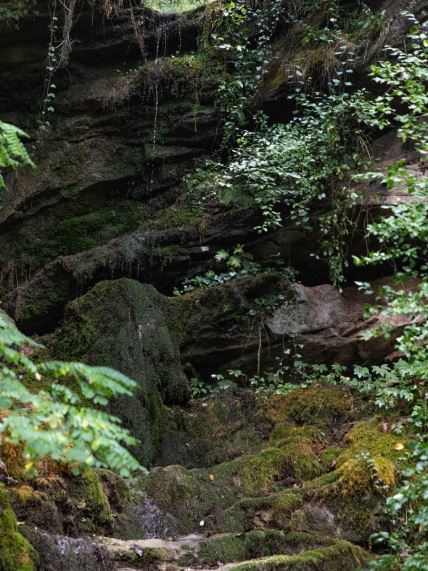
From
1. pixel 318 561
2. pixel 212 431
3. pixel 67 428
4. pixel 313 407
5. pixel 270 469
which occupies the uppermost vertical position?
pixel 67 428

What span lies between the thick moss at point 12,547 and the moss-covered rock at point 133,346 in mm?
2869

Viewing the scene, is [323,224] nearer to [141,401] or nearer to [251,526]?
[141,401]

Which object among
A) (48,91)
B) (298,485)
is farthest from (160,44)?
(298,485)

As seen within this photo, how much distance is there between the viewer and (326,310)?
8.80 meters

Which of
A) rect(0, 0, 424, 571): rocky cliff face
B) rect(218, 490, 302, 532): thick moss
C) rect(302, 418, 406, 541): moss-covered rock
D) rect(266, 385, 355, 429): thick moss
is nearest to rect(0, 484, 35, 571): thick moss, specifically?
rect(0, 0, 424, 571): rocky cliff face

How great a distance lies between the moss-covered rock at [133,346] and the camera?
6.68 m

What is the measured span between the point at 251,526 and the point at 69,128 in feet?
25.6

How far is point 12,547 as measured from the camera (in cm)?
346

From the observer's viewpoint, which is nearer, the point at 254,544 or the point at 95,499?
the point at 95,499

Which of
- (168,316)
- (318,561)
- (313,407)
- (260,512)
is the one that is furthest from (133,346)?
(318,561)

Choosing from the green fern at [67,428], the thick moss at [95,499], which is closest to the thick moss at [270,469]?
the thick moss at [95,499]

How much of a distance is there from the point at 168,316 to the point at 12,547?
5.07 m

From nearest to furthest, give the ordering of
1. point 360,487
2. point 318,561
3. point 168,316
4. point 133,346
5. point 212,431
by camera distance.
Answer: point 318,561 → point 360,487 → point 133,346 → point 212,431 → point 168,316

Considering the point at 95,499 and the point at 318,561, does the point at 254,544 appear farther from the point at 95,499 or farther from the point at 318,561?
the point at 95,499
